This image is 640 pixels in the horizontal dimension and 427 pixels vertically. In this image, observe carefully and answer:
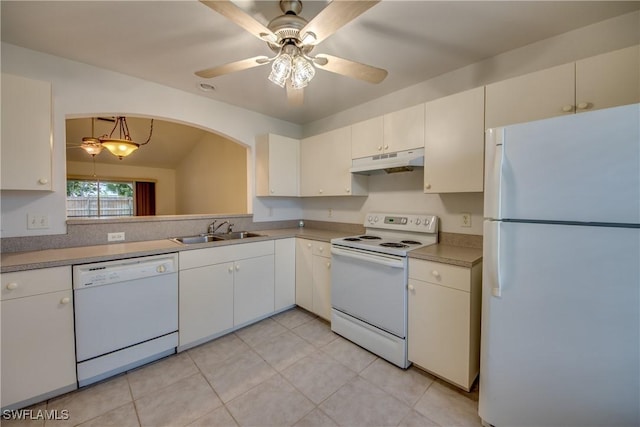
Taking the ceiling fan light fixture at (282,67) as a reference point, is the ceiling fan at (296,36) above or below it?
above

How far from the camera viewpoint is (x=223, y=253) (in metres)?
2.27

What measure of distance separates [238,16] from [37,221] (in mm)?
2096

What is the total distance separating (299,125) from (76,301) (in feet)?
9.94

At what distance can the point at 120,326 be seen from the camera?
1.78 metres

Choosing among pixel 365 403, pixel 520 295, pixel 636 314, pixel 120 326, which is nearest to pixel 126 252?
pixel 120 326

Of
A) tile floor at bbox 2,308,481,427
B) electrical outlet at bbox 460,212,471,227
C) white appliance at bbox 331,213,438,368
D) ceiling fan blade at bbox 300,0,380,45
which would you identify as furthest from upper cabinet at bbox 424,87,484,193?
tile floor at bbox 2,308,481,427

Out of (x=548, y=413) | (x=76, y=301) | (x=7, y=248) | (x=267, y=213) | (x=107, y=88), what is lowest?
(x=548, y=413)

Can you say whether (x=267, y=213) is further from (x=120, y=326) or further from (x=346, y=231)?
(x=120, y=326)

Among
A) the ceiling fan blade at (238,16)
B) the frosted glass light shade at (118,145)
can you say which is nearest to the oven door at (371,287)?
the ceiling fan blade at (238,16)

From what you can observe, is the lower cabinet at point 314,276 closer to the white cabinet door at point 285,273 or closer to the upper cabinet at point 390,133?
the white cabinet door at point 285,273

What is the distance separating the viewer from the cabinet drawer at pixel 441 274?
1567 mm

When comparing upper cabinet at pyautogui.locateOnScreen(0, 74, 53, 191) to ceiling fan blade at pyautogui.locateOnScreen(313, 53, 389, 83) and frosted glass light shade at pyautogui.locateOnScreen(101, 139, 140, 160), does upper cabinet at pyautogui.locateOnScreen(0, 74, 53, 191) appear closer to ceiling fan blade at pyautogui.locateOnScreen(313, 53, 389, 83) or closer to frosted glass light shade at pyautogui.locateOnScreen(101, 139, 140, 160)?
frosted glass light shade at pyautogui.locateOnScreen(101, 139, 140, 160)

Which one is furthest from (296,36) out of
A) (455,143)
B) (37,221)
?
(37,221)

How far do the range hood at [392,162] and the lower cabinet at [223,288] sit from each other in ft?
3.98
